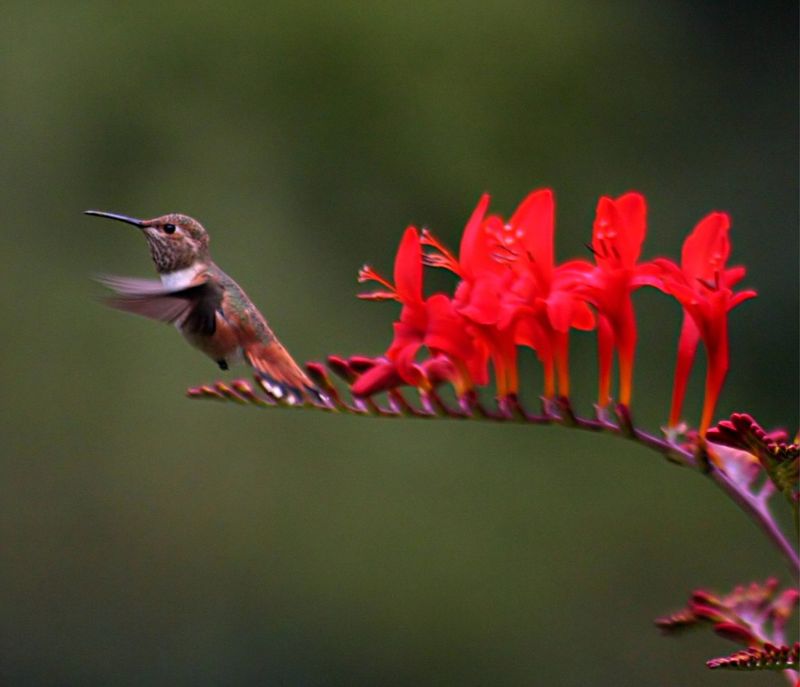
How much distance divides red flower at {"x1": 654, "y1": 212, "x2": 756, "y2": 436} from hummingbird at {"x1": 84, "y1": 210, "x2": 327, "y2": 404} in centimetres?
80

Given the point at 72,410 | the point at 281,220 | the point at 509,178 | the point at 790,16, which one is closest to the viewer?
the point at 72,410

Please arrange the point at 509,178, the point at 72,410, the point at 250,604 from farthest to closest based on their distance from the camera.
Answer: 1. the point at 509,178
2. the point at 72,410
3. the point at 250,604

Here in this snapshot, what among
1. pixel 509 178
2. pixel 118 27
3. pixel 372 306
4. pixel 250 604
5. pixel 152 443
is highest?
pixel 118 27

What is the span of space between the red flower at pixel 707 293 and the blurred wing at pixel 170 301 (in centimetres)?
99

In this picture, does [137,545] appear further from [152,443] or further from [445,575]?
Result: [445,575]

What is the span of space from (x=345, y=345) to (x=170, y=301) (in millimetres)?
5388

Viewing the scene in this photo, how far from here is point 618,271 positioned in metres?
1.81

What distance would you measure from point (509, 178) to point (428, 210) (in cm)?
69

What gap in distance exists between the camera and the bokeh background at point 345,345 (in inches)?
291

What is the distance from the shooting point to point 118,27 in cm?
936

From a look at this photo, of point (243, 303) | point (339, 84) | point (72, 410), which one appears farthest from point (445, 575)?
point (243, 303)

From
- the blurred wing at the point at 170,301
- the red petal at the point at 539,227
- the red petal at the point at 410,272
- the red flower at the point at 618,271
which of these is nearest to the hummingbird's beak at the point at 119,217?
the blurred wing at the point at 170,301

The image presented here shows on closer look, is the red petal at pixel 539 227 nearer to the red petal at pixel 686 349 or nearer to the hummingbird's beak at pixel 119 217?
the red petal at pixel 686 349

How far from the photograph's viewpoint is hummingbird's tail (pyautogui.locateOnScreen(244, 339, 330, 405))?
6.30ft
